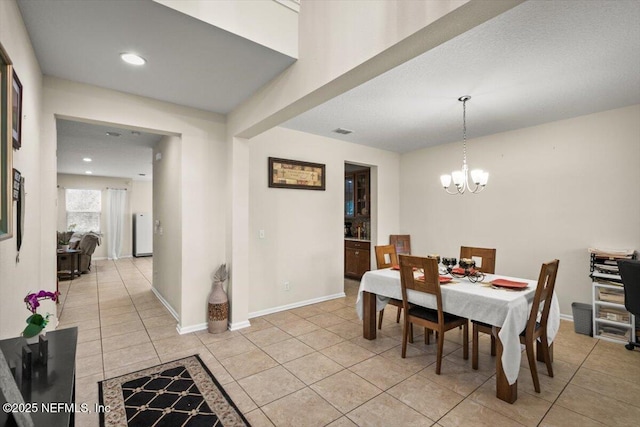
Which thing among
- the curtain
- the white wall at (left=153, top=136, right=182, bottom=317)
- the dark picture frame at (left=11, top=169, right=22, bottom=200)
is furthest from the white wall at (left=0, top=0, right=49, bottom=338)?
the curtain

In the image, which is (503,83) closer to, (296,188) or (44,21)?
(296,188)

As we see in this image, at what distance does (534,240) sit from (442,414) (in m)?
3.19

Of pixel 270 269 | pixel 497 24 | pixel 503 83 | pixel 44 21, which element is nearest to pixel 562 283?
pixel 503 83

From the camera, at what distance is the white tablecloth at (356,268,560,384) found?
2.13 metres

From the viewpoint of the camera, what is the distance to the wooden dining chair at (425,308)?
99.4 inches

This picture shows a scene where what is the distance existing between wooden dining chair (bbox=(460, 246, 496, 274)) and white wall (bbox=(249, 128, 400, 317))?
2010mm

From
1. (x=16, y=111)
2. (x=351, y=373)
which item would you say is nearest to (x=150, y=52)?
(x=16, y=111)

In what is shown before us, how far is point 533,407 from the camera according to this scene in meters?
2.11

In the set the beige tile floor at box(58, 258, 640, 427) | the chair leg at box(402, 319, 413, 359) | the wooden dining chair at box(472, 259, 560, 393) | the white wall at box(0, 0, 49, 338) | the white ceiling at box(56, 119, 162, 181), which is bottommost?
the beige tile floor at box(58, 258, 640, 427)

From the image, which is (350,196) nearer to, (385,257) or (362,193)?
(362,193)

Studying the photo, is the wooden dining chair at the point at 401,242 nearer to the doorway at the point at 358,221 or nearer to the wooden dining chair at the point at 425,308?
the doorway at the point at 358,221

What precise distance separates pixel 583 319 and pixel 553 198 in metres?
1.54

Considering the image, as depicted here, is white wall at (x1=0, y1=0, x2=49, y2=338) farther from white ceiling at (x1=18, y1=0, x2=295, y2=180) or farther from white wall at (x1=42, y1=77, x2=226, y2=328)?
white wall at (x1=42, y1=77, x2=226, y2=328)

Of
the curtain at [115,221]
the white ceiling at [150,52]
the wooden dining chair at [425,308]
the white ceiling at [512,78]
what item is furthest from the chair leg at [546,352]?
the curtain at [115,221]
